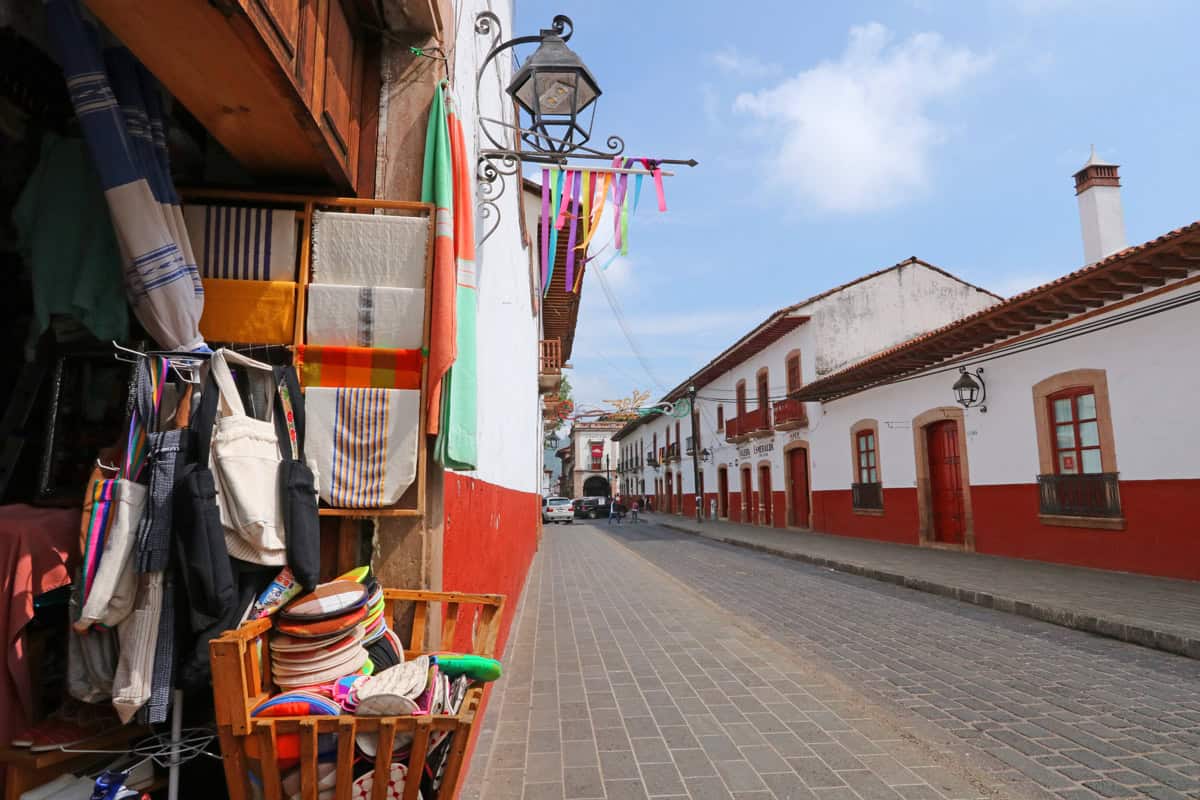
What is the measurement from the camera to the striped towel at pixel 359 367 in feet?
7.84

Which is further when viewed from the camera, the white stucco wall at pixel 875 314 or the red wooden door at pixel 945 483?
the white stucco wall at pixel 875 314

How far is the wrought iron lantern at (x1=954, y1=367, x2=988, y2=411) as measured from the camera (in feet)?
38.7

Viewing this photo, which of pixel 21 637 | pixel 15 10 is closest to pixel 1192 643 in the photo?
pixel 21 637

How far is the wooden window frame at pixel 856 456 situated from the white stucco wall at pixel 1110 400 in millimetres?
149

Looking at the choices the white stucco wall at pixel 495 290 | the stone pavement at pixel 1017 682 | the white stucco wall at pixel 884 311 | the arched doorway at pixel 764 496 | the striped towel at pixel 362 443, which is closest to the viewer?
the striped towel at pixel 362 443

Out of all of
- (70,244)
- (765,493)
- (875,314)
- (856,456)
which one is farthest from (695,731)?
(765,493)

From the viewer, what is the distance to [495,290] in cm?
510

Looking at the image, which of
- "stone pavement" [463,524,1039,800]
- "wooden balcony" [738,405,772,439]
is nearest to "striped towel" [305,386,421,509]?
"stone pavement" [463,524,1039,800]

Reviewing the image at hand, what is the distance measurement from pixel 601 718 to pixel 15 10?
4011mm

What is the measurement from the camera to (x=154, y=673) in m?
1.68

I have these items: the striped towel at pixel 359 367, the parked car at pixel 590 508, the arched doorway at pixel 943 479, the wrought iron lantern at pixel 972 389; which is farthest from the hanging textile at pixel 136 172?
the parked car at pixel 590 508

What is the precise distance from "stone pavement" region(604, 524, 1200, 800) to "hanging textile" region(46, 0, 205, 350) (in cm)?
396

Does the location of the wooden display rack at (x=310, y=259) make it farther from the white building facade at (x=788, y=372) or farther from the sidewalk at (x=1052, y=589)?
the white building facade at (x=788, y=372)

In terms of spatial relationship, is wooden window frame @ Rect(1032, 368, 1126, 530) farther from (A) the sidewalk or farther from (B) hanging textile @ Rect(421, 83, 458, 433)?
(B) hanging textile @ Rect(421, 83, 458, 433)
